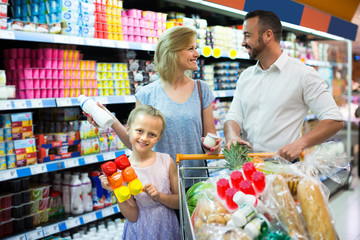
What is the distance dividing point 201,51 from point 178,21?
1.23 ft

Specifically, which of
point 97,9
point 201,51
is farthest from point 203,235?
point 201,51

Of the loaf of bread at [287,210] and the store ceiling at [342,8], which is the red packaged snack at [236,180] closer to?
the loaf of bread at [287,210]

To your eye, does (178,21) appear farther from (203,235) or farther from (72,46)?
(203,235)

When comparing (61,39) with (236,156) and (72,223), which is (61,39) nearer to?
(72,223)

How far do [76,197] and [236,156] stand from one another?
69.6 inches

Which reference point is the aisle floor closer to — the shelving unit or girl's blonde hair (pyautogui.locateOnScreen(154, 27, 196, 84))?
the shelving unit

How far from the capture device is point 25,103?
258cm

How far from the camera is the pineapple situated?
167 centimetres

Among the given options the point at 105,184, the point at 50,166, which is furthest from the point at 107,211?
the point at 105,184

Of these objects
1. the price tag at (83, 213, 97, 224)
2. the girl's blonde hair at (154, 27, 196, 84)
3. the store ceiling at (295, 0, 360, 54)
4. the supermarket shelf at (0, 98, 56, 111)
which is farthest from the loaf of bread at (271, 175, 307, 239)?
the store ceiling at (295, 0, 360, 54)

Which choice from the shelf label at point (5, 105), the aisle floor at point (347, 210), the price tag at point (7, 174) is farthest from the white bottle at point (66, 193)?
the aisle floor at point (347, 210)

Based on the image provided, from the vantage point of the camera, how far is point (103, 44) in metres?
2.99

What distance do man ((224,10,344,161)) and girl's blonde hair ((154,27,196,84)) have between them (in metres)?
0.43

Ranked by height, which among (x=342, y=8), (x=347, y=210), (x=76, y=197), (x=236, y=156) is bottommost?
(x=347, y=210)
